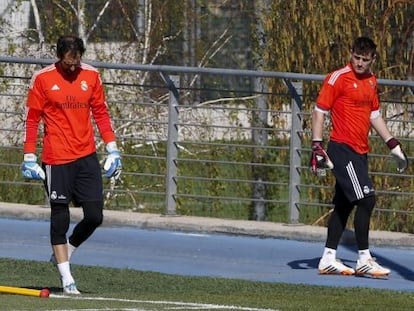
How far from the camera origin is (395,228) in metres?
15.6

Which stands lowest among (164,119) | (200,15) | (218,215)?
(218,215)

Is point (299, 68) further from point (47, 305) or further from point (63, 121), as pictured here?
point (47, 305)

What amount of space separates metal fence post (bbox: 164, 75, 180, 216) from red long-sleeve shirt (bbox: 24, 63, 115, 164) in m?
4.75

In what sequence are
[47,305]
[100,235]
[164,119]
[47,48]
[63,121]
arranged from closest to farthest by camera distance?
[47,305] → [63,121] → [100,235] → [164,119] → [47,48]

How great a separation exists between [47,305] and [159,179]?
25.2 feet

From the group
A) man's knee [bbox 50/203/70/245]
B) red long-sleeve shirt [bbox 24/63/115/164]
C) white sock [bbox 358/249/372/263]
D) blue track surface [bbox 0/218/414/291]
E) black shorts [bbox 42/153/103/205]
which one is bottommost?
blue track surface [bbox 0/218/414/291]

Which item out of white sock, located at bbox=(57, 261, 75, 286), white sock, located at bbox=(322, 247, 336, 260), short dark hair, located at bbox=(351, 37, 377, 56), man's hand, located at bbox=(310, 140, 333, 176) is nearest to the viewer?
white sock, located at bbox=(57, 261, 75, 286)

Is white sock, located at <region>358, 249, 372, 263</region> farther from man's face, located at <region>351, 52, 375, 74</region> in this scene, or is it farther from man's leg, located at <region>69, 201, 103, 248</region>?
man's leg, located at <region>69, 201, 103, 248</region>

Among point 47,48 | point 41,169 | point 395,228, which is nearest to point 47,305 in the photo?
point 41,169

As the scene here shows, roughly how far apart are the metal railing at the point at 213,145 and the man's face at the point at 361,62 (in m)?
2.13

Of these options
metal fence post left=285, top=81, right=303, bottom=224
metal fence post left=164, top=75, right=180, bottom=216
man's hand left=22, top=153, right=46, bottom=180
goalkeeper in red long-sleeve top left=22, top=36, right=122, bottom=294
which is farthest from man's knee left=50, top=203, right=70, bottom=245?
metal fence post left=164, top=75, right=180, bottom=216

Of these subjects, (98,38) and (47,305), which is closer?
(47,305)

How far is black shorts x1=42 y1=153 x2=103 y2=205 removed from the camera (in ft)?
35.6

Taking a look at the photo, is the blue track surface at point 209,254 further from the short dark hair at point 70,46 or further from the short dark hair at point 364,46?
the short dark hair at point 70,46
